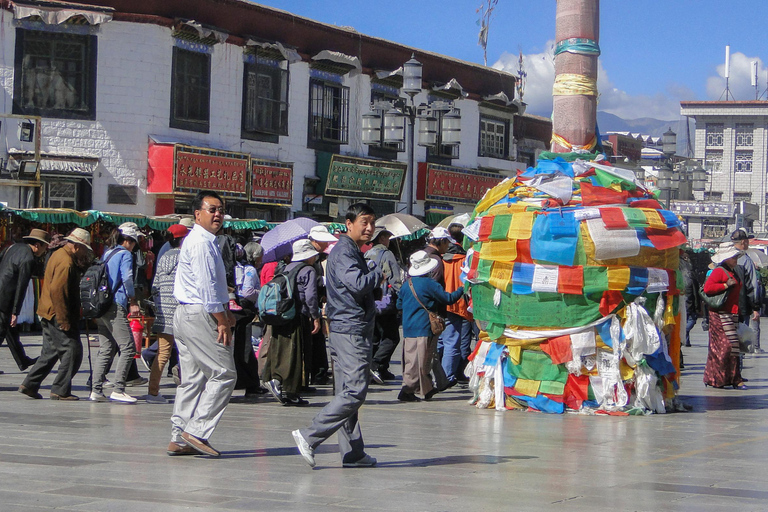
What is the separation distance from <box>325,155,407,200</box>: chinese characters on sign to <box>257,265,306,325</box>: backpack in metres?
Result: 18.7

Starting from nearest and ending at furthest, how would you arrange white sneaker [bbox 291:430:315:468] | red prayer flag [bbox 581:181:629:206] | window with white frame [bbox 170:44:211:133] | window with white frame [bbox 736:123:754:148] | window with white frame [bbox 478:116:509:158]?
white sneaker [bbox 291:430:315:468]
red prayer flag [bbox 581:181:629:206]
window with white frame [bbox 170:44:211:133]
window with white frame [bbox 478:116:509:158]
window with white frame [bbox 736:123:754:148]

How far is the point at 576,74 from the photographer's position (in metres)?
12.2

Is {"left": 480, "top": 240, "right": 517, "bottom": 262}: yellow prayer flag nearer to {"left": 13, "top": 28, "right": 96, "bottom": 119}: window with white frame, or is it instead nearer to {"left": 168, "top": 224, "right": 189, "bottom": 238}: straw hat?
{"left": 168, "top": 224, "right": 189, "bottom": 238}: straw hat

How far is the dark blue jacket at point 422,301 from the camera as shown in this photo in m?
11.5

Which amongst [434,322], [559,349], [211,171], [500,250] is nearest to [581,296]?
[559,349]

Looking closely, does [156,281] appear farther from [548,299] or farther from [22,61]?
[22,61]

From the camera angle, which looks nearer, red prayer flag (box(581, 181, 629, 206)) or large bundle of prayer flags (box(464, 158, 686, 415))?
large bundle of prayer flags (box(464, 158, 686, 415))

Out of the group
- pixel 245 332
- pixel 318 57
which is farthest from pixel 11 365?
pixel 318 57

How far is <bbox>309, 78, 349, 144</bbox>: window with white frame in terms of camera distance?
29.5 metres

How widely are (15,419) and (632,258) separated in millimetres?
5661

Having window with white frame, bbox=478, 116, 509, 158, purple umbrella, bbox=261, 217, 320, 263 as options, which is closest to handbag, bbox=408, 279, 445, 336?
purple umbrella, bbox=261, 217, 320, 263

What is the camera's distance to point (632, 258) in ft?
34.4

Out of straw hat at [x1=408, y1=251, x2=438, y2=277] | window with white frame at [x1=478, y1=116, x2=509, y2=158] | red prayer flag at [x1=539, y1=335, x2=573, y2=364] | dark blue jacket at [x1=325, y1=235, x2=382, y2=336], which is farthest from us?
window with white frame at [x1=478, y1=116, x2=509, y2=158]

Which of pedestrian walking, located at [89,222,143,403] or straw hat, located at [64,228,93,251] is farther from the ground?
straw hat, located at [64,228,93,251]
